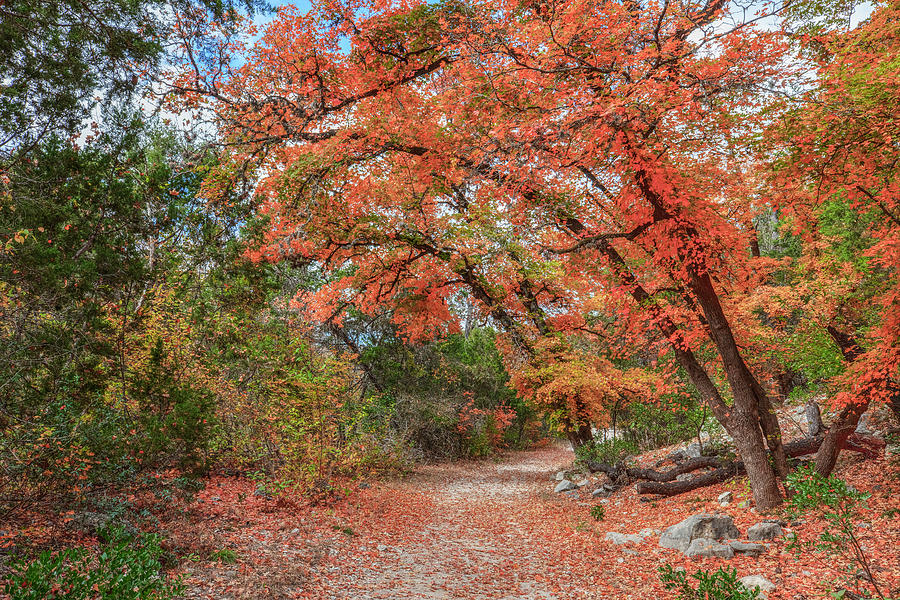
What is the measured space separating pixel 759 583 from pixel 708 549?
133cm

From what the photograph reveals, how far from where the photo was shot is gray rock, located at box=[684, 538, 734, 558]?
5868mm

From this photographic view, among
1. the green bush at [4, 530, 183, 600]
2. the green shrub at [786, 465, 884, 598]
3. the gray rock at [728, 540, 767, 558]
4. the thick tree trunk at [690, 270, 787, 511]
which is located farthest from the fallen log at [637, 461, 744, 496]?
the green bush at [4, 530, 183, 600]

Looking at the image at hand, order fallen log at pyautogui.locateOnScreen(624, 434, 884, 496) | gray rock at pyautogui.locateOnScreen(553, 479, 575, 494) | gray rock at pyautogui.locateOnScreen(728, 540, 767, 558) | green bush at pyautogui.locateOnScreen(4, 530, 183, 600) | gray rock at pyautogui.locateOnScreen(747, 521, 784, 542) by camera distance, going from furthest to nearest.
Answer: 1. gray rock at pyautogui.locateOnScreen(553, 479, 575, 494)
2. fallen log at pyautogui.locateOnScreen(624, 434, 884, 496)
3. gray rock at pyautogui.locateOnScreen(747, 521, 784, 542)
4. gray rock at pyautogui.locateOnScreen(728, 540, 767, 558)
5. green bush at pyautogui.locateOnScreen(4, 530, 183, 600)

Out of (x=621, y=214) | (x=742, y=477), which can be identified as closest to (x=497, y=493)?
(x=742, y=477)

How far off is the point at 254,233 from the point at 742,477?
419 inches

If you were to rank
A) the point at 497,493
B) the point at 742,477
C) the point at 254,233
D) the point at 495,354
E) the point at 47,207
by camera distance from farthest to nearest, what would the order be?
the point at 495,354 < the point at 497,493 < the point at 742,477 < the point at 254,233 < the point at 47,207

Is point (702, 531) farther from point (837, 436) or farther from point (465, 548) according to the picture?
point (465, 548)

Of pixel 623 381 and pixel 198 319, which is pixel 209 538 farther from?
pixel 623 381

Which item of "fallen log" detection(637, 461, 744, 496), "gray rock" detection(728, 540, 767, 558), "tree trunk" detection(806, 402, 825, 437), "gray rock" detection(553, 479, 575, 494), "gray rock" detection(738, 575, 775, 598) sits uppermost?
"tree trunk" detection(806, 402, 825, 437)

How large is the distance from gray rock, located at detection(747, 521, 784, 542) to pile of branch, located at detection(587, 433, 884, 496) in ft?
10.2

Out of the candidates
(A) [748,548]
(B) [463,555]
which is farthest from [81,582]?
(A) [748,548]

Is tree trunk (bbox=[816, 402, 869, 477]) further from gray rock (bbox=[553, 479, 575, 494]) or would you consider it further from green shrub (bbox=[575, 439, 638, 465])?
gray rock (bbox=[553, 479, 575, 494])

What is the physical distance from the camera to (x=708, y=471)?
10352 millimetres

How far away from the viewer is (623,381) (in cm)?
1146
